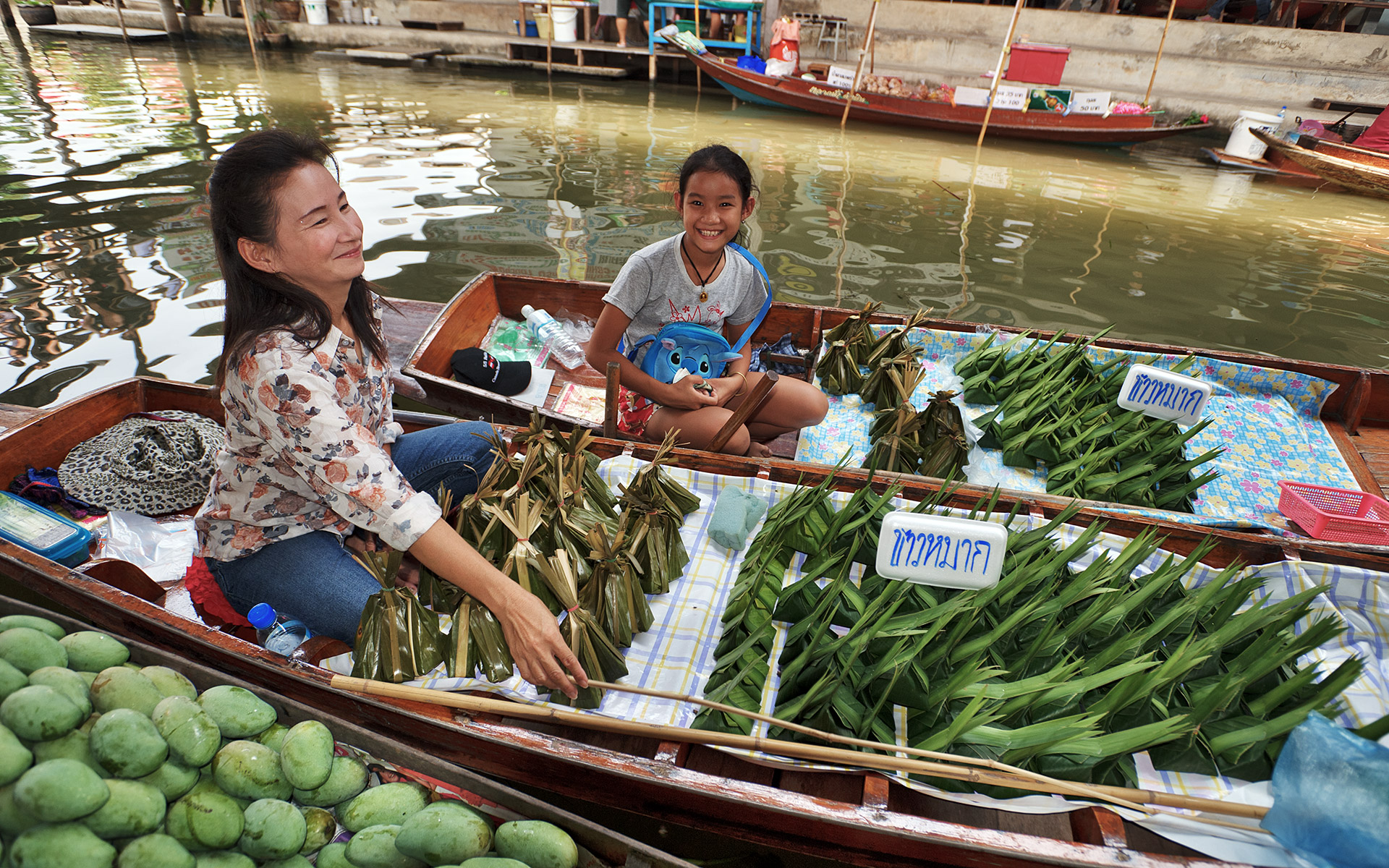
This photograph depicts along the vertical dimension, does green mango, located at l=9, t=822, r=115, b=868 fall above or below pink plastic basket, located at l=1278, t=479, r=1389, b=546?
above

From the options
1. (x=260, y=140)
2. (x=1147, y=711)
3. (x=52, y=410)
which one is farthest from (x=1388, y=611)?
(x=52, y=410)

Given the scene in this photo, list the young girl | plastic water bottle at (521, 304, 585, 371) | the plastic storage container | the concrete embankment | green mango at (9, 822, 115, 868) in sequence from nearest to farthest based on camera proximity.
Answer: green mango at (9, 822, 115, 868) → the plastic storage container → the young girl → plastic water bottle at (521, 304, 585, 371) → the concrete embankment

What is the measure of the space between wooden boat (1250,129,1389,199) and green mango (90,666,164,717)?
1354 cm

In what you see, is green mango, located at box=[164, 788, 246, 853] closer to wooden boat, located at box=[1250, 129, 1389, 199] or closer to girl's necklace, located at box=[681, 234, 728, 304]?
girl's necklace, located at box=[681, 234, 728, 304]

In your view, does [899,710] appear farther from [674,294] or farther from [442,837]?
[674,294]

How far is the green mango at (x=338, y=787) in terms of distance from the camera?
1125mm

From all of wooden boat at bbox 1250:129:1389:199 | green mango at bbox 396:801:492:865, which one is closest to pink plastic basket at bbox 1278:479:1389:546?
green mango at bbox 396:801:492:865

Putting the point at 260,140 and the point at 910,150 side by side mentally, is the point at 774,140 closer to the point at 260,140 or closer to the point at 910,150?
the point at 910,150

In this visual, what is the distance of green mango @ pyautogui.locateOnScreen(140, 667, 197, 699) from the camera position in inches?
45.0

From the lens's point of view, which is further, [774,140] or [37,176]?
[774,140]

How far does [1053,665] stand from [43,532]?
2.81 metres

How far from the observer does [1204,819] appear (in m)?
1.35

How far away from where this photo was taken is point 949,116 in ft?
39.7

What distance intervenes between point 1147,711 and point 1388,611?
1054mm
